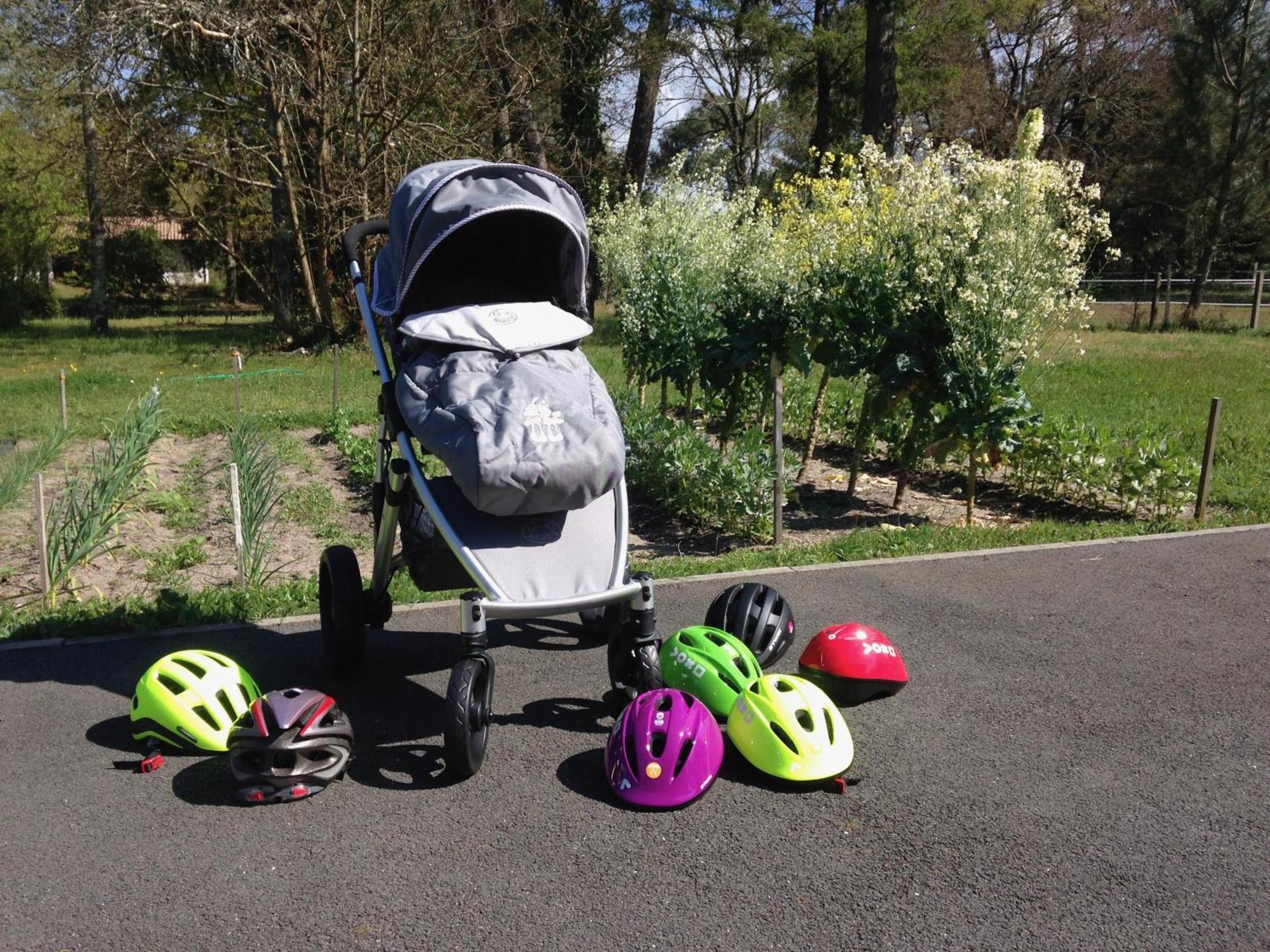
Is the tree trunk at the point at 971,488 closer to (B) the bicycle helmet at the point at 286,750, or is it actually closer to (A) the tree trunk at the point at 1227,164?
(B) the bicycle helmet at the point at 286,750

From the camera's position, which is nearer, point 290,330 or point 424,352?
point 424,352

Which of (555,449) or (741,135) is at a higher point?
(741,135)

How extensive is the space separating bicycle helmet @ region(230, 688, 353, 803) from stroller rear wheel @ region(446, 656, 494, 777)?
0.47m

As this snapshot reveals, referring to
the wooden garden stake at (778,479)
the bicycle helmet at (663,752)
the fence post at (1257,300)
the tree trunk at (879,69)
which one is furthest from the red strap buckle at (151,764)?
the fence post at (1257,300)

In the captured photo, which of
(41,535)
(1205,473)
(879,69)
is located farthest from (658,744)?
(879,69)

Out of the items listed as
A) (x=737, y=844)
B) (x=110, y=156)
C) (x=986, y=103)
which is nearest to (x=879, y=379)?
(x=737, y=844)

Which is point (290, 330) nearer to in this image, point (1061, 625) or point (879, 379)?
point (879, 379)

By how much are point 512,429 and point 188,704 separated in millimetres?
1821

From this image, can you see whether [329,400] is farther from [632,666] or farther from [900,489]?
[632,666]

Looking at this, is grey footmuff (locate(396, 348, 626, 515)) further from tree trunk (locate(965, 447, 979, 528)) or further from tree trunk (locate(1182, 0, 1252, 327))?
tree trunk (locate(1182, 0, 1252, 327))

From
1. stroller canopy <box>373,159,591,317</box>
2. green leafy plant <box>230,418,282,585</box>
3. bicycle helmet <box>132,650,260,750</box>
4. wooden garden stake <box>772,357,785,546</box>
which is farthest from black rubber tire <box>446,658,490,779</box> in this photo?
wooden garden stake <box>772,357,785,546</box>

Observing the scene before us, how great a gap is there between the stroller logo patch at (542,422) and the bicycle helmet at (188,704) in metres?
1.76

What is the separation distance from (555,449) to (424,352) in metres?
0.98

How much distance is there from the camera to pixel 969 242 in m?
7.92
